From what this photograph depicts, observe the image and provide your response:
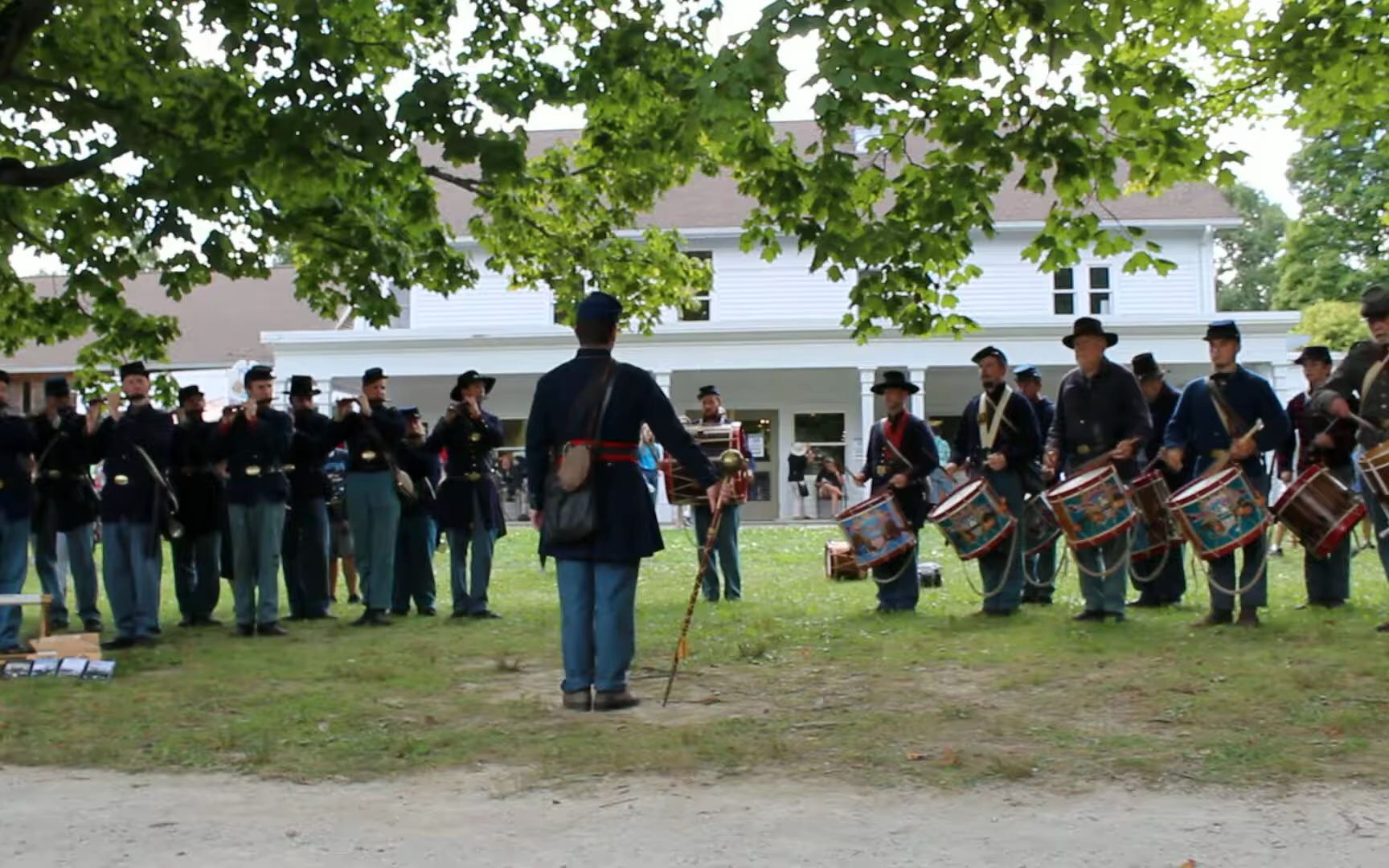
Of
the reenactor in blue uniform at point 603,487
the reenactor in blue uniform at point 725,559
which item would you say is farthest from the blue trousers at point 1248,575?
the reenactor in blue uniform at point 725,559

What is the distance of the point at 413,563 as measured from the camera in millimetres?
13836

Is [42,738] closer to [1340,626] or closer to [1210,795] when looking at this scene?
[1210,795]

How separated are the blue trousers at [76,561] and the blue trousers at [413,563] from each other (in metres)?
2.58

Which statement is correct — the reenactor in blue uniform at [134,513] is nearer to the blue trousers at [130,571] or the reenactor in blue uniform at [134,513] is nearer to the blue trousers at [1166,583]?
the blue trousers at [130,571]

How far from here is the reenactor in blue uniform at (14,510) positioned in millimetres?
10891

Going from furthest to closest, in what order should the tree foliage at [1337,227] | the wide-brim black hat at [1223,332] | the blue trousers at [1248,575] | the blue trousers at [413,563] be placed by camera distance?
the tree foliage at [1337,227]
the blue trousers at [413,563]
the wide-brim black hat at [1223,332]
the blue trousers at [1248,575]

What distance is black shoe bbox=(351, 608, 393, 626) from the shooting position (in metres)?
12.8

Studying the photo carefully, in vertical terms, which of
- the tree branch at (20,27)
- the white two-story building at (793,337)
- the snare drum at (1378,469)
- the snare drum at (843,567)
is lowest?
the snare drum at (843,567)

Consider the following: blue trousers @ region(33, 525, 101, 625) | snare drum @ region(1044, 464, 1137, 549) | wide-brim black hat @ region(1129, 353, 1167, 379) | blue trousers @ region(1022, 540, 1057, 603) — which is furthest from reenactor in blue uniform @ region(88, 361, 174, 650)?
wide-brim black hat @ region(1129, 353, 1167, 379)

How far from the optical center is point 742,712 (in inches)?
304

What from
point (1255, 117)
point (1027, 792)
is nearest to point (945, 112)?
point (1027, 792)

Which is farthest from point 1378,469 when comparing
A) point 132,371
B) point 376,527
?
point 132,371

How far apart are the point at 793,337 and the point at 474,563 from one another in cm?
2202

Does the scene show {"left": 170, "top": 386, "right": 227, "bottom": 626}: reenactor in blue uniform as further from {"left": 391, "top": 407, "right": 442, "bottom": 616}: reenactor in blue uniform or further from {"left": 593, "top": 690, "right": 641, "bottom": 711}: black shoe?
{"left": 593, "top": 690, "right": 641, "bottom": 711}: black shoe
